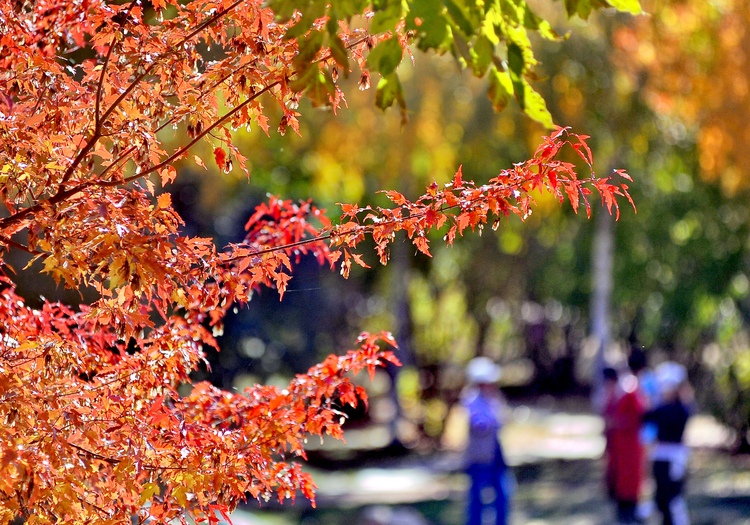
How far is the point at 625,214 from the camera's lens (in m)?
17.3

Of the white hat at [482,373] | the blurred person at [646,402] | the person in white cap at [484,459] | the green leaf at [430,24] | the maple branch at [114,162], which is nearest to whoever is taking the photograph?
the green leaf at [430,24]

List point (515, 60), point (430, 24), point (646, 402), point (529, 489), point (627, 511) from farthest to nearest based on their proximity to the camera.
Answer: point (529, 489)
point (646, 402)
point (627, 511)
point (515, 60)
point (430, 24)

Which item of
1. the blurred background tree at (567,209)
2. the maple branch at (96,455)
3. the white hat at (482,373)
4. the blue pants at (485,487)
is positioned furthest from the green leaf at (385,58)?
the blurred background tree at (567,209)

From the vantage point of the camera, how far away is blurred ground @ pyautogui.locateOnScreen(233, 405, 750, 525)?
10820 mm

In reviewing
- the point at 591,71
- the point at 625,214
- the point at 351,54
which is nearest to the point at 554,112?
the point at 591,71

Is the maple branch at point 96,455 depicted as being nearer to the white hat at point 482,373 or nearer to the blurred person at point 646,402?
the white hat at point 482,373

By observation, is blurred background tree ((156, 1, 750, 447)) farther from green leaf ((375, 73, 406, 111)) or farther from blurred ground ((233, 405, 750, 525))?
green leaf ((375, 73, 406, 111))

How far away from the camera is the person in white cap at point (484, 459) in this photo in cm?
808

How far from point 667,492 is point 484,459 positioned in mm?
1605

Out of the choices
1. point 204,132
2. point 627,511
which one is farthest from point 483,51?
point 627,511

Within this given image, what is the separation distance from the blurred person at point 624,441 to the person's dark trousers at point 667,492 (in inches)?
34.8

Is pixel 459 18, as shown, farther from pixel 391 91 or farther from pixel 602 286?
pixel 602 286

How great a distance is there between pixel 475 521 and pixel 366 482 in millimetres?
5490

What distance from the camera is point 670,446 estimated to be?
817 cm
